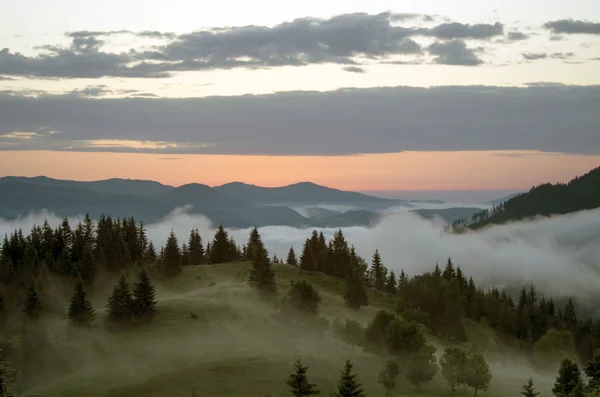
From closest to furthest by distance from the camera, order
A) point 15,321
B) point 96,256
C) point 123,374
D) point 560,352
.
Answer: point 123,374
point 15,321
point 560,352
point 96,256

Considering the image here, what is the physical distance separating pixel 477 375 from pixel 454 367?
3.82 m

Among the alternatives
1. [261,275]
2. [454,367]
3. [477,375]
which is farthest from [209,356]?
[477,375]

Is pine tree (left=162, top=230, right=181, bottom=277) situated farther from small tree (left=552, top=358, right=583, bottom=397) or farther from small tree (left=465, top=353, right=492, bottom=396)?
small tree (left=552, top=358, right=583, bottom=397)

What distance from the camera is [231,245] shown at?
175 metres

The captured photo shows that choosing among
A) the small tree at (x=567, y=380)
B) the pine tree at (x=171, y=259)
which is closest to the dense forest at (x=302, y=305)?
the small tree at (x=567, y=380)

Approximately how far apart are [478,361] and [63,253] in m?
99.2

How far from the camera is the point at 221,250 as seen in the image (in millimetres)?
170375

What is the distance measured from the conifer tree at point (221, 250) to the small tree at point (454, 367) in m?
86.7

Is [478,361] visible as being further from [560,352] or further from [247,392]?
[560,352]

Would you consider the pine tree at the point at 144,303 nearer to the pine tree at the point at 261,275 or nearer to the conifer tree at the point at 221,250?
the pine tree at the point at 261,275

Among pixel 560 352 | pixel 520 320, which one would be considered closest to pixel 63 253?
pixel 560 352

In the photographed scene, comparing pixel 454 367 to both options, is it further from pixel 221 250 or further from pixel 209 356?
pixel 221 250

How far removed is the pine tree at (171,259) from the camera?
146m

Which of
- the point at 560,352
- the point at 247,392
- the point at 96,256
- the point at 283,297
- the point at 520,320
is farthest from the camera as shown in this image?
the point at 520,320
